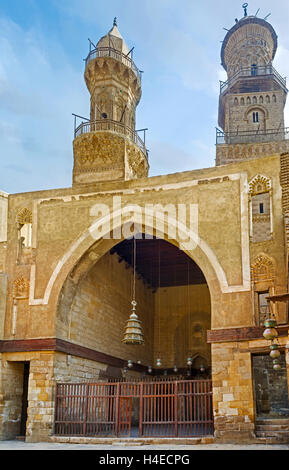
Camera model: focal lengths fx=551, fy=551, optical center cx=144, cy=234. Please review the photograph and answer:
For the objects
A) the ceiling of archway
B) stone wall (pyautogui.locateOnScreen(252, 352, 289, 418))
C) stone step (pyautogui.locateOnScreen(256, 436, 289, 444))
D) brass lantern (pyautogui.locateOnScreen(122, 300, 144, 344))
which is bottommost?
stone step (pyautogui.locateOnScreen(256, 436, 289, 444))

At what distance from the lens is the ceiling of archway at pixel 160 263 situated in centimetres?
1831

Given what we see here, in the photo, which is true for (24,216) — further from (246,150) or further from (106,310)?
(246,150)

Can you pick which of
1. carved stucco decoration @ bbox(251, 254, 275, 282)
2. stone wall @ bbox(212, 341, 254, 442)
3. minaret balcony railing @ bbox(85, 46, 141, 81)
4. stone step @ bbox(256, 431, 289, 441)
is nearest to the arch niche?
carved stucco decoration @ bbox(251, 254, 275, 282)

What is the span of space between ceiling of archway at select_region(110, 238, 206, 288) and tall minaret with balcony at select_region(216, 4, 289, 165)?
11.6m

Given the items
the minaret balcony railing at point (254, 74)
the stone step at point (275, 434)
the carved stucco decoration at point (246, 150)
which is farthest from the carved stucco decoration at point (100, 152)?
the minaret balcony railing at point (254, 74)

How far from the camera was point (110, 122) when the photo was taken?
18.7 m

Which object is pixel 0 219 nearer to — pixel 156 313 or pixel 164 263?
pixel 164 263

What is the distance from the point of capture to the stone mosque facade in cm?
1254

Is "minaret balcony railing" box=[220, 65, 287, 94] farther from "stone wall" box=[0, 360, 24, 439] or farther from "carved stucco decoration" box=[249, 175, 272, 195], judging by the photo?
"stone wall" box=[0, 360, 24, 439]

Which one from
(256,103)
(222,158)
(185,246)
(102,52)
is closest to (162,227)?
(185,246)

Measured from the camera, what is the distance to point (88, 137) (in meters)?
18.5

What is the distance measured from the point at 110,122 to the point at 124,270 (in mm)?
5135

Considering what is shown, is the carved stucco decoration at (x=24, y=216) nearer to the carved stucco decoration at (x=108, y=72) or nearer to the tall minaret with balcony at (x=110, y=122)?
the tall minaret with balcony at (x=110, y=122)

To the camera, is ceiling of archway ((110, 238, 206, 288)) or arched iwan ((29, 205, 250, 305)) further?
ceiling of archway ((110, 238, 206, 288))
